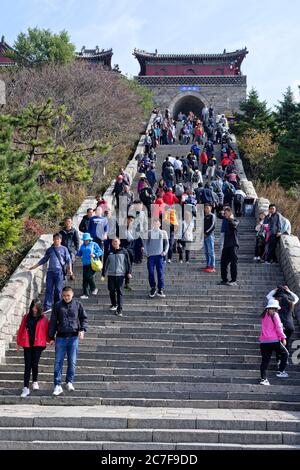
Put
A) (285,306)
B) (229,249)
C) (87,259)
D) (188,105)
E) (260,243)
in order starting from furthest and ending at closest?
(188,105), (260,243), (229,249), (87,259), (285,306)

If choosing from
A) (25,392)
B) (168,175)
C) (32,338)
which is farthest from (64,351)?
(168,175)

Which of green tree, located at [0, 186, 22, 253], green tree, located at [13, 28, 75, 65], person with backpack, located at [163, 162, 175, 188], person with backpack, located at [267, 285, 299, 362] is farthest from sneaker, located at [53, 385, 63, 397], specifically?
green tree, located at [13, 28, 75, 65]

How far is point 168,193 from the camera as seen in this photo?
16906 mm

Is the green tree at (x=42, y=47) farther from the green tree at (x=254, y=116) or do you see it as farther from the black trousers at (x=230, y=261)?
the black trousers at (x=230, y=261)

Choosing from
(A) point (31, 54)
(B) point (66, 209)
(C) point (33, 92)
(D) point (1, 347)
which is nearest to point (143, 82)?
(A) point (31, 54)

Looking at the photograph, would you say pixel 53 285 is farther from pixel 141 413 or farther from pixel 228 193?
pixel 228 193

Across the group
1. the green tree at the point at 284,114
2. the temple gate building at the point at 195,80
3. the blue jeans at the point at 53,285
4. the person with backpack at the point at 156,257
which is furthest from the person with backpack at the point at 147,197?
the temple gate building at the point at 195,80

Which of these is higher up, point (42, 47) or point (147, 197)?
point (42, 47)

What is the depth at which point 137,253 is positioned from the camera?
1452cm

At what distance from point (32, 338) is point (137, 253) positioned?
5535mm

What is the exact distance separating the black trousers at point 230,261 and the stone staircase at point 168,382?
25 centimetres

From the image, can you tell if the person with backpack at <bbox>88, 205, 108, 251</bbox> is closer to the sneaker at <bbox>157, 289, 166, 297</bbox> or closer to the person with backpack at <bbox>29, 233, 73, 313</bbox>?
the sneaker at <bbox>157, 289, 166, 297</bbox>

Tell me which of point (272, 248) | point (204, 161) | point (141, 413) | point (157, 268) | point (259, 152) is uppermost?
point (259, 152)

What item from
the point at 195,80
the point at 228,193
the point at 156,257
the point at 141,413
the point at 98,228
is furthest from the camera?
the point at 195,80
